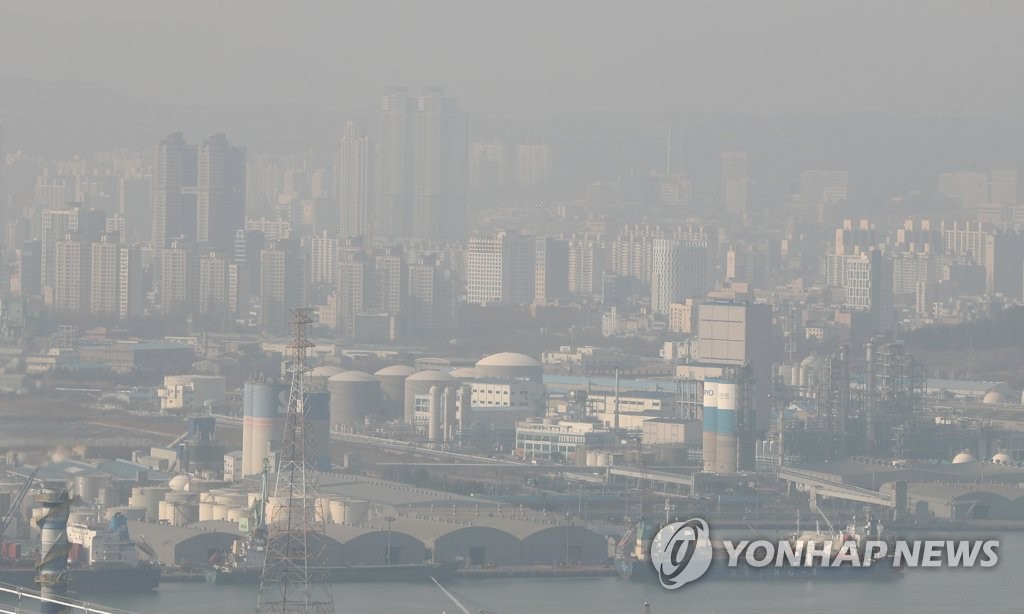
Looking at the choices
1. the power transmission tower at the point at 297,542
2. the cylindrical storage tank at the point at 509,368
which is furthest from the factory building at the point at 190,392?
the power transmission tower at the point at 297,542

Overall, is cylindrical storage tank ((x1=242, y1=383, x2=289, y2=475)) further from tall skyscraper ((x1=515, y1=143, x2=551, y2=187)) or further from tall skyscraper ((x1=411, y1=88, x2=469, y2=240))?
tall skyscraper ((x1=515, y1=143, x2=551, y2=187))

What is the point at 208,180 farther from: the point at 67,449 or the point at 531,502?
the point at 67,449

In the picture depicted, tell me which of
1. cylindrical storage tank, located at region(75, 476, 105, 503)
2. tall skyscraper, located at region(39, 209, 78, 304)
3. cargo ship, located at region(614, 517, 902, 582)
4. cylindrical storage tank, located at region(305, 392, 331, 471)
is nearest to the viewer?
cargo ship, located at region(614, 517, 902, 582)

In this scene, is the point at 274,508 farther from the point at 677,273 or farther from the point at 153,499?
the point at 677,273

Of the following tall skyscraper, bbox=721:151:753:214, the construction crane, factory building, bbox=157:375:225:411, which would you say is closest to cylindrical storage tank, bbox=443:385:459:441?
factory building, bbox=157:375:225:411

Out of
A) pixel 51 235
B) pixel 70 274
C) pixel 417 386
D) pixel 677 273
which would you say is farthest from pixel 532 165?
pixel 417 386

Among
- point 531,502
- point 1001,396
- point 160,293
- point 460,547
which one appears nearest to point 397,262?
point 160,293
